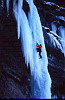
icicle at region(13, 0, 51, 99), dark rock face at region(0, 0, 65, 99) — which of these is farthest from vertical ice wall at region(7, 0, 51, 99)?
dark rock face at region(0, 0, 65, 99)

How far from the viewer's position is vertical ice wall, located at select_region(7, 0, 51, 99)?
14.9ft

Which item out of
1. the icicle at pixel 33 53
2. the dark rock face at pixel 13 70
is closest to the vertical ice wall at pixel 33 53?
the icicle at pixel 33 53

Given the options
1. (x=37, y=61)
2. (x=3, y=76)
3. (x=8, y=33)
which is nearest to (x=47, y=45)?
(x=37, y=61)

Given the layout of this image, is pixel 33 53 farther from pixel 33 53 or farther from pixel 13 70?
pixel 13 70

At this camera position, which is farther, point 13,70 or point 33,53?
point 33,53

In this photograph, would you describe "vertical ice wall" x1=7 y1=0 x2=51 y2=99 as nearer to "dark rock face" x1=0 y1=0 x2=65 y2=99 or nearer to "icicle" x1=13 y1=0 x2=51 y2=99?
"icicle" x1=13 y1=0 x2=51 y2=99

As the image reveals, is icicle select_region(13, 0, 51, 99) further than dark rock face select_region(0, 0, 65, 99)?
Yes

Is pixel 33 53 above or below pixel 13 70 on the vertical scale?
above

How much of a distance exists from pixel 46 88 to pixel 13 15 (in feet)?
5.44

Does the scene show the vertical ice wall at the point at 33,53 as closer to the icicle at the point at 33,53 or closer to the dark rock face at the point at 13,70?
the icicle at the point at 33,53

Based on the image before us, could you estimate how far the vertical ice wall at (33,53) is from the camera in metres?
4.54

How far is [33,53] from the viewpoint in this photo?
183 inches

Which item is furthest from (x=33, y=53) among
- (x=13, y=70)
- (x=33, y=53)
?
(x=13, y=70)

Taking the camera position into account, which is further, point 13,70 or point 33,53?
point 33,53
